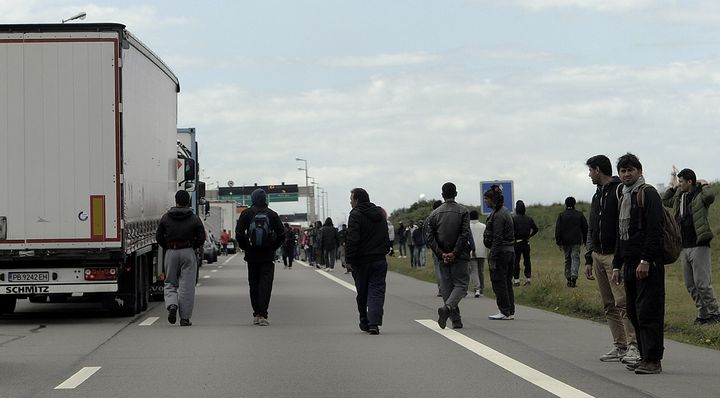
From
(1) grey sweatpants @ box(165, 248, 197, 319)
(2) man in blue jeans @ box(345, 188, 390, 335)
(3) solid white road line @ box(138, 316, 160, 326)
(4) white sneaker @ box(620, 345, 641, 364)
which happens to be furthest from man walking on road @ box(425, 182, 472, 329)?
(4) white sneaker @ box(620, 345, 641, 364)

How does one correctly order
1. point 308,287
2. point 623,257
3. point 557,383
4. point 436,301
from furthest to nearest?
point 308,287, point 436,301, point 623,257, point 557,383

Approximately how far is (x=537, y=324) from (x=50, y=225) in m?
6.51

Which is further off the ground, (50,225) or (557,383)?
(50,225)

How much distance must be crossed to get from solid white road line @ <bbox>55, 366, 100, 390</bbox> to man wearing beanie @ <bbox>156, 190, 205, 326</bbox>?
5.26 m

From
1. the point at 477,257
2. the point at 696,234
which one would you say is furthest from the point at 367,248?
the point at 477,257

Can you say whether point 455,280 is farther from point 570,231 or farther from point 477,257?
point 570,231

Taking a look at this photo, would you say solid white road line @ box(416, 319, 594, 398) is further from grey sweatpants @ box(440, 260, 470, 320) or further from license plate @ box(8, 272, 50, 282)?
license plate @ box(8, 272, 50, 282)

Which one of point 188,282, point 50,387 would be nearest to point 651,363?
point 50,387

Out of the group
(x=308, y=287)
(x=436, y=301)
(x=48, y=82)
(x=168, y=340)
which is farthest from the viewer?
(x=308, y=287)

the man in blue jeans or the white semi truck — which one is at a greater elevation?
the white semi truck

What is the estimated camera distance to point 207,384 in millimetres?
10070

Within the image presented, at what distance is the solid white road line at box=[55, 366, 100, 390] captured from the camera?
9.98 m

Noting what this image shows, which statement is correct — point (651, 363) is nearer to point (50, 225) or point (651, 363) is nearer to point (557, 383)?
point (557, 383)

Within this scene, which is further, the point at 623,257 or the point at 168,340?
the point at 168,340
